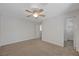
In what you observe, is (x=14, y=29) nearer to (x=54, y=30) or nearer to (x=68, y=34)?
(x=54, y=30)

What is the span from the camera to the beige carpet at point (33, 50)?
6.46 feet

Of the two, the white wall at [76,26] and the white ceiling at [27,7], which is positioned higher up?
the white ceiling at [27,7]

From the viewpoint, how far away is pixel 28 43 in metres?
2.10

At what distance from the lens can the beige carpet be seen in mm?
1970

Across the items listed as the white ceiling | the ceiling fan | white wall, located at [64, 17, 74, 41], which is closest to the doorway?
white wall, located at [64, 17, 74, 41]

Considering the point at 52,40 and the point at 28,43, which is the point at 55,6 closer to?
the point at 52,40

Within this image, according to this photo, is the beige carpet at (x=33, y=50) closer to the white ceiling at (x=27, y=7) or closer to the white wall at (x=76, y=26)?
the white wall at (x=76, y=26)

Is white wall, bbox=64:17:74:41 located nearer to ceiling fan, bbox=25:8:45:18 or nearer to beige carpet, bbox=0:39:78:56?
beige carpet, bbox=0:39:78:56

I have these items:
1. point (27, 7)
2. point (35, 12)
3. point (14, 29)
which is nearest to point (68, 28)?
point (35, 12)

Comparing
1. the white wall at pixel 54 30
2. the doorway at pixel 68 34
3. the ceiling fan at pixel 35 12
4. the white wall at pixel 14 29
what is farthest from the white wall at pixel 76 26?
the white wall at pixel 14 29

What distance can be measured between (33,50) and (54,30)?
54 centimetres

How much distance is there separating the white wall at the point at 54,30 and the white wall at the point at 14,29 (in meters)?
0.24

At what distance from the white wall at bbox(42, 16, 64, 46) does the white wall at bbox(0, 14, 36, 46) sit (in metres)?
0.24

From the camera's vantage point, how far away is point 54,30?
208 cm
